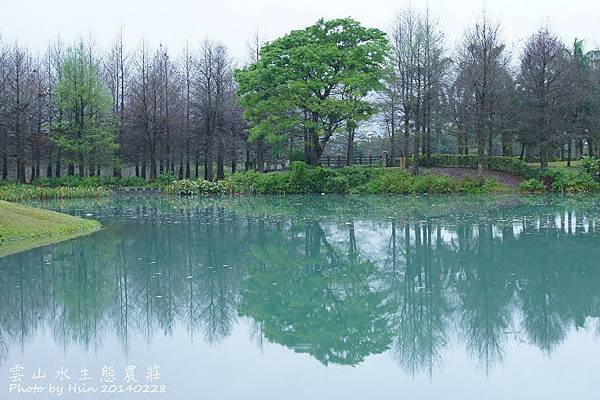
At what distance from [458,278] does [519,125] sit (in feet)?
98.5

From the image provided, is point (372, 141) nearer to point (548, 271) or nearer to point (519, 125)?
point (519, 125)

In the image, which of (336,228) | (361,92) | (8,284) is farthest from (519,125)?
(8,284)

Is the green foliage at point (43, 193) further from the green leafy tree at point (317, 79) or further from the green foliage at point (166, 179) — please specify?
the green leafy tree at point (317, 79)

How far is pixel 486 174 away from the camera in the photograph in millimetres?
39562

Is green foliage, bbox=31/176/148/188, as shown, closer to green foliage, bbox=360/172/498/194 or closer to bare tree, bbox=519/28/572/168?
green foliage, bbox=360/172/498/194

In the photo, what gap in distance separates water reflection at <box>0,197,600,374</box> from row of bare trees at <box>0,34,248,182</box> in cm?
2683

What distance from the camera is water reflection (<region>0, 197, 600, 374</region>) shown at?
883cm

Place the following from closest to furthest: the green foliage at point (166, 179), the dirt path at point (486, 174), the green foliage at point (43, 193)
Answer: the green foliage at point (43, 193), the dirt path at point (486, 174), the green foliage at point (166, 179)

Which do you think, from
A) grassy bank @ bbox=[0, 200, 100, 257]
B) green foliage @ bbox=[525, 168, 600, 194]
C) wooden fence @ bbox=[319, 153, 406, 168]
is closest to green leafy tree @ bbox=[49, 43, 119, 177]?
wooden fence @ bbox=[319, 153, 406, 168]

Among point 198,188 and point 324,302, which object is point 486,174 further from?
point 324,302

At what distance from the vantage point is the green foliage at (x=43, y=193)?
34.6m

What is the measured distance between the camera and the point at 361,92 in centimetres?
3862

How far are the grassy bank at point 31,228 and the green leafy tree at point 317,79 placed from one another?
19.7 metres

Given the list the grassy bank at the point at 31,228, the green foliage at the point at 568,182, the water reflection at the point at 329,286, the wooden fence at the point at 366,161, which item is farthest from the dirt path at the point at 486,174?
the grassy bank at the point at 31,228
